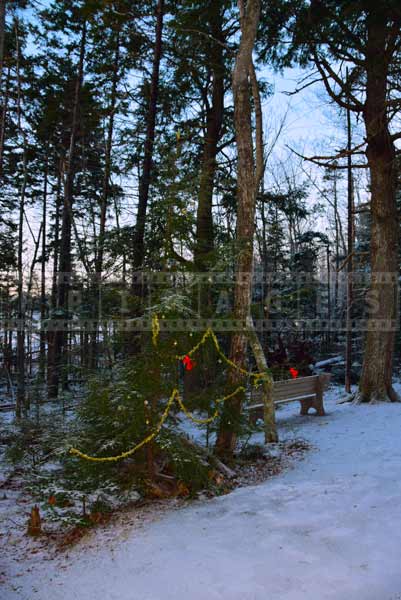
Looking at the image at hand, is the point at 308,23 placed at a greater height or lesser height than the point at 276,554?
greater

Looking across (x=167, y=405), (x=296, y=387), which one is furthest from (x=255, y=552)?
(x=296, y=387)

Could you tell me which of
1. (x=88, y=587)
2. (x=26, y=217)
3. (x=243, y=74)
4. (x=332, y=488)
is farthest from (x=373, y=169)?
(x=26, y=217)

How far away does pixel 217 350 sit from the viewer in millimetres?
4676

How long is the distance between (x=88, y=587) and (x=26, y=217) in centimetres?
1458

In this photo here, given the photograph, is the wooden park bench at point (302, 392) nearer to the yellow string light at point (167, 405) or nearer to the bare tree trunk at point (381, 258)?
the bare tree trunk at point (381, 258)

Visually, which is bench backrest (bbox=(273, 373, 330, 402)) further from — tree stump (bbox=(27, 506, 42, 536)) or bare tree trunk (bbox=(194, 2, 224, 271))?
tree stump (bbox=(27, 506, 42, 536))

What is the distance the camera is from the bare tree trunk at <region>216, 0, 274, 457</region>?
504 cm

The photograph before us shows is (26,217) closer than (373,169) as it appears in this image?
No

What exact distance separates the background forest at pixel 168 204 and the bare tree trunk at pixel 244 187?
0.03 m

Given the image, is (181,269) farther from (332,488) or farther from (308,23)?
(308,23)

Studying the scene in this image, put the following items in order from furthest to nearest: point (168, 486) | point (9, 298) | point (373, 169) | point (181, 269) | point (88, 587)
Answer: point (9, 298) < point (373, 169) < point (181, 269) < point (168, 486) < point (88, 587)

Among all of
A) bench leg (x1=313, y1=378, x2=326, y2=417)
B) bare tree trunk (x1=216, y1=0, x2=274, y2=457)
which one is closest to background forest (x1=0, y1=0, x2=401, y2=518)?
bare tree trunk (x1=216, y1=0, x2=274, y2=457)

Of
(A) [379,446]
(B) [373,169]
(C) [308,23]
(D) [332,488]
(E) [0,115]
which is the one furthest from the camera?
(E) [0,115]

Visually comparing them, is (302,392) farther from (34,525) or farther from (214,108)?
(214,108)
